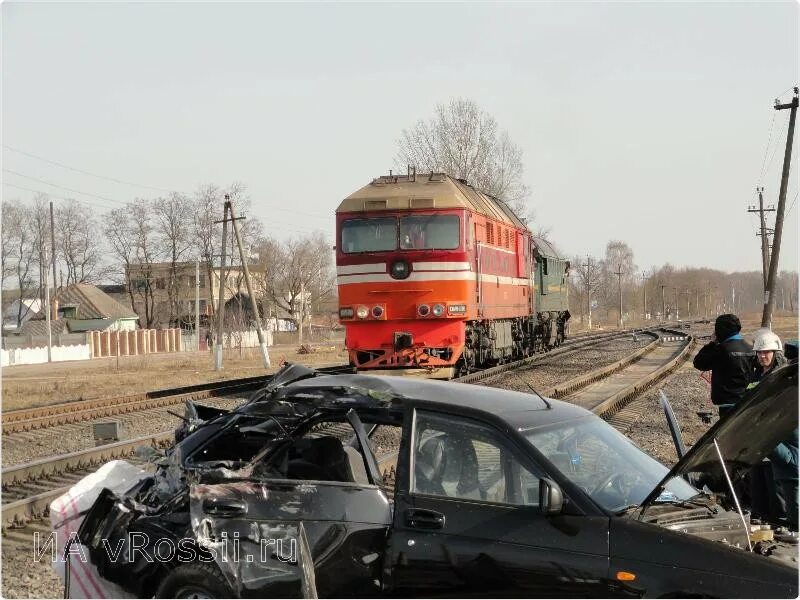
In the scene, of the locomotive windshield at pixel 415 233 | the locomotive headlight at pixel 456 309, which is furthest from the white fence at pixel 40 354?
the locomotive headlight at pixel 456 309

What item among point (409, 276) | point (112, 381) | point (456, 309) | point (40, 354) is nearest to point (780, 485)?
point (456, 309)

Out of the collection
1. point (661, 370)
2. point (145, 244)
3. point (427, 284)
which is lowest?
point (661, 370)

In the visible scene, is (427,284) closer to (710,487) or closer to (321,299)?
(710,487)

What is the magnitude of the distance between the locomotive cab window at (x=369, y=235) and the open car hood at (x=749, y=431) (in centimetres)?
1301

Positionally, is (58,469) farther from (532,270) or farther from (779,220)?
(779,220)

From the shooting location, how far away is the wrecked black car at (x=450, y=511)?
13.6 ft

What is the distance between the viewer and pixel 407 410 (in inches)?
193

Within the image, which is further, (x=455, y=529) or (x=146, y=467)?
(x=146, y=467)

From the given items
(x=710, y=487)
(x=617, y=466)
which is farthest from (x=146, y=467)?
(x=710, y=487)

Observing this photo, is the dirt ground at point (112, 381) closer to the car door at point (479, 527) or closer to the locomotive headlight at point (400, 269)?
the locomotive headlight at point (400, 269)

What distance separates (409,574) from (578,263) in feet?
303

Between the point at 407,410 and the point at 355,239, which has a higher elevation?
the point at 355,239

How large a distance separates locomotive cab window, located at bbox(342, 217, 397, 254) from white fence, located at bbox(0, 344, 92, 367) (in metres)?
30.4

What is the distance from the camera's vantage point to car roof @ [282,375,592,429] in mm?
4871
